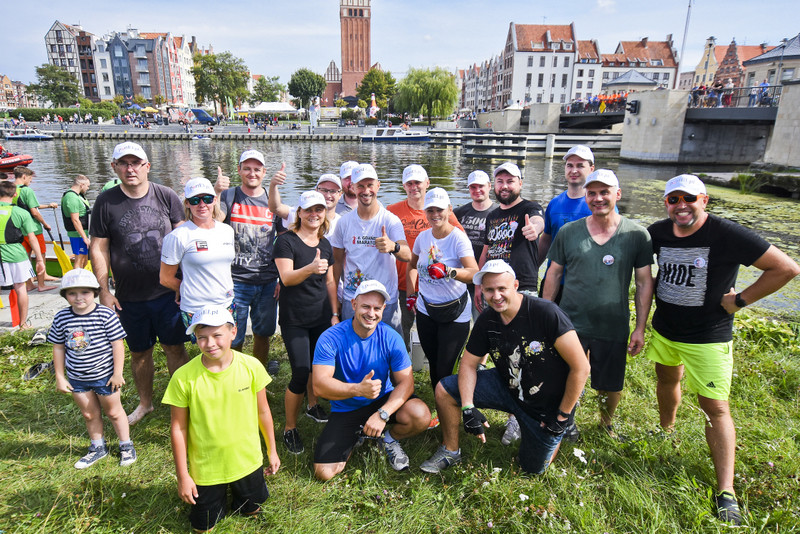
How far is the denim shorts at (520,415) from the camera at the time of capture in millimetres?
3133

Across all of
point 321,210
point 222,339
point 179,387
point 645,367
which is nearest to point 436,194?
point 321,210

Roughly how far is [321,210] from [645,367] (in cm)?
401

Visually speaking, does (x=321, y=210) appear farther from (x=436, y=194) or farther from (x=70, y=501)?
(x=70, y=501)

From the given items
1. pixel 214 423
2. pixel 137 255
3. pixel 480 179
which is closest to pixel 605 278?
pixel 480 179

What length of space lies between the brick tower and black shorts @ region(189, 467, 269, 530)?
12673 cm

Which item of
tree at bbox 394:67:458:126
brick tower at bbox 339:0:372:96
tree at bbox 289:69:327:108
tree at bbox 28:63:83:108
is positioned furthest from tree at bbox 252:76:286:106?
tree at bbox 394:67:458:126

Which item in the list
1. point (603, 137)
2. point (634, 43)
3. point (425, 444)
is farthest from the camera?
point (634, 43)

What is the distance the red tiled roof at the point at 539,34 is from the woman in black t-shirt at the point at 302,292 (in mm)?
94902

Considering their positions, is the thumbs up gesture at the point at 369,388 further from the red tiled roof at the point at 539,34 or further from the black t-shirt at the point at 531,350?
Result: the red tiled roof at the point at 539,34

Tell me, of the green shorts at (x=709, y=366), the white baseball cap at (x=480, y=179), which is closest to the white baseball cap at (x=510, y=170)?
the white baseball cap at (x=480, y=179)

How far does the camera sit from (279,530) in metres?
2.75

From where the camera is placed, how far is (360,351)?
3361mm

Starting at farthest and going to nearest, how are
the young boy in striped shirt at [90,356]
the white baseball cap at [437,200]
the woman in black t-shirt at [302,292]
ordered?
the white baseball cap at [437,200], the woman in black t-shirt at [302,292], the young boy in striped shirt at [90,356]

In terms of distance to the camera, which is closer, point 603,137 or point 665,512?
point 665,512
